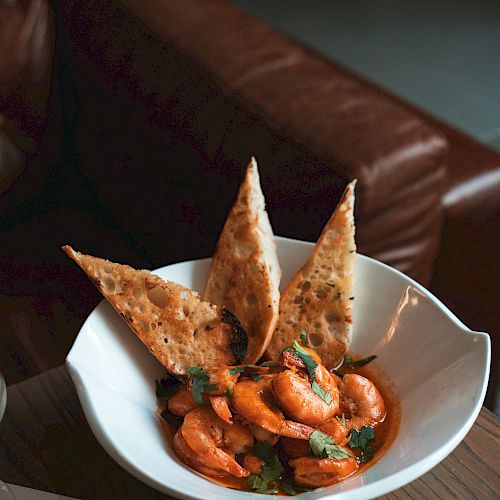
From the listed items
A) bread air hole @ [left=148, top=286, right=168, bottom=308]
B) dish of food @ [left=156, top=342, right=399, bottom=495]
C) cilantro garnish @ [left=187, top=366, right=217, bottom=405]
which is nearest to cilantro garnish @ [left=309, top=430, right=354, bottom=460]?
dish of food @ [left=156, top=342, right=399, bottom=495]

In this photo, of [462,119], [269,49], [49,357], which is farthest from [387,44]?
[49,357]

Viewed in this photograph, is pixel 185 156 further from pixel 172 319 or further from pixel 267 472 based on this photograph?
pixel 267 472

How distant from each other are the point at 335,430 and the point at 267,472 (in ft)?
0.25

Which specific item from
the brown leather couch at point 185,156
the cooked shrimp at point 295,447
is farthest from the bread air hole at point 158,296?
the brown leather couch at point 185,156

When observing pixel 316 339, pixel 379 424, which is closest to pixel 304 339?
pixel 316 339

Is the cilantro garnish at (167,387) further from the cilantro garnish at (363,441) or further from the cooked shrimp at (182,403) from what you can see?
the cilantro garnish at (363,441)

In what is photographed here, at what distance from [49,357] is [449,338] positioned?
27.3 inches

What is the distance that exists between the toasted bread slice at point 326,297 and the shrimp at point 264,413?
0.15 meters

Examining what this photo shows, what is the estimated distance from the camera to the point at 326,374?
0.83 m

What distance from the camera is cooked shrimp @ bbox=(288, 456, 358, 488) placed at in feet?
2.49

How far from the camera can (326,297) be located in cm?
95

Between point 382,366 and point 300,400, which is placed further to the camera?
point 382,366

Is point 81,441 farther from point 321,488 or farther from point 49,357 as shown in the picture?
point 49,357

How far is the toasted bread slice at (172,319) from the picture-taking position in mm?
893
